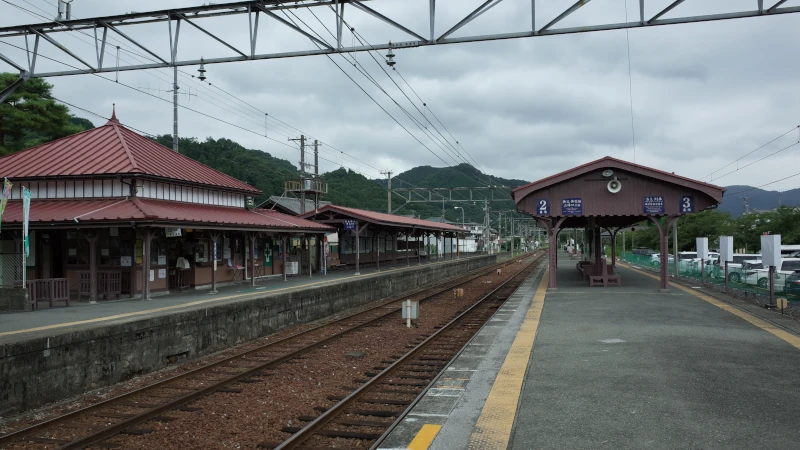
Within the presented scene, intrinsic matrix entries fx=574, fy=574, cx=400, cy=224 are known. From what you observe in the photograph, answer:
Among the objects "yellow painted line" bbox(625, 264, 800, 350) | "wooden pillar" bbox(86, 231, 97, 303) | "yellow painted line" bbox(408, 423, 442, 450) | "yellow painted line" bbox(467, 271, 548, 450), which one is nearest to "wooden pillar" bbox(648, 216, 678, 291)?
"yellow painted line" bbox(625, 264, 800, 350)

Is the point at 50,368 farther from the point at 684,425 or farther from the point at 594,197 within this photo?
the point at 594,197

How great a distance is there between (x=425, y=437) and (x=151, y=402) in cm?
405

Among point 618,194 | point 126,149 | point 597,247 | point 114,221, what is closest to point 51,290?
point 114,221

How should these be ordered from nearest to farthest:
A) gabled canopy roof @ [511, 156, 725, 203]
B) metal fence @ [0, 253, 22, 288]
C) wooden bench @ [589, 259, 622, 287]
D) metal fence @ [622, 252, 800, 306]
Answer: metal fence @ [622, 252, 800, 306], metal fence @ [0, 253, 22, 288], gabled canopy roof @ [511, 156, 725, 203], wooden bench @ [589, 259, 622, 287]

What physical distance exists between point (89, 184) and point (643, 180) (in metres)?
18.2

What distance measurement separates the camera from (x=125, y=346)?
360 inches

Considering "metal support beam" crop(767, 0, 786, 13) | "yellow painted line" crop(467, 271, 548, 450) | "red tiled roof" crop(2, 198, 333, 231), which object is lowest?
"yellow painted line" crop(467, 271, 548, 450)

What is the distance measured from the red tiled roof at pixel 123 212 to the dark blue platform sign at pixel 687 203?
1455cm

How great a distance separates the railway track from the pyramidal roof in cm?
967

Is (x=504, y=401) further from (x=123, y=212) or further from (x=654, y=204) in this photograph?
(x=654, y=204)

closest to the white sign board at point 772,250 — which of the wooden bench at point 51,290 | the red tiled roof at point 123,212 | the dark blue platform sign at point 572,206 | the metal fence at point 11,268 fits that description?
the dark blue platform sign at point 572,206

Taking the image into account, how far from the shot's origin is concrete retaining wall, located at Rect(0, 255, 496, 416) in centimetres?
737

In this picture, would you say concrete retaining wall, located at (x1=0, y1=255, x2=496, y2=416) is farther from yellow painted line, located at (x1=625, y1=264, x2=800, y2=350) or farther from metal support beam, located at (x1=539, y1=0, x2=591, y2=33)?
yellow painted line, located at (x1=625, y1=264, x2=800, y2=350)

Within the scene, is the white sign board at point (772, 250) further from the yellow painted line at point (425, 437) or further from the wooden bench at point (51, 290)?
the wooden bench at point (51, 290)
